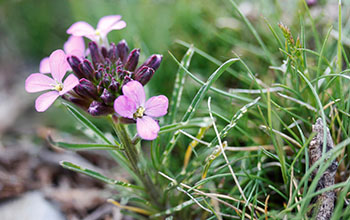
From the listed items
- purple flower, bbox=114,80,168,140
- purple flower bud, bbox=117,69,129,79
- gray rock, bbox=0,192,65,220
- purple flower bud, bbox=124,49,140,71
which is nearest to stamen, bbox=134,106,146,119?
purple flower, bbox=114,80,168,140

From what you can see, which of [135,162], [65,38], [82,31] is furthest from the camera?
[65,38]

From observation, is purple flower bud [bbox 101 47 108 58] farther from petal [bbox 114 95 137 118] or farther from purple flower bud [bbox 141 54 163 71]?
petal [bbox 114 95 137 118]

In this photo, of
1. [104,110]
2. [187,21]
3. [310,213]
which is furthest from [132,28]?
[310,213]

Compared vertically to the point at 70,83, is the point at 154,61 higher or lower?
lower

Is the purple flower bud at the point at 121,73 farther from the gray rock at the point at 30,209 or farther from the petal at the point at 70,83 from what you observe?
the gray rock at the point at 30,209

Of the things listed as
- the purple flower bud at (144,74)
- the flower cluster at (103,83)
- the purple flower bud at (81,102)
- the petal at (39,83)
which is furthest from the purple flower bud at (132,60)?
the petal at (39,83)

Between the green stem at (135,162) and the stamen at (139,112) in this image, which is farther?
the green stem at (135,162)

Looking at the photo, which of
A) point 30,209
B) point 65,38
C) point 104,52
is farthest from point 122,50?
point 65,38

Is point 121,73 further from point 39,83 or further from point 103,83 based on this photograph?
point 39,83
